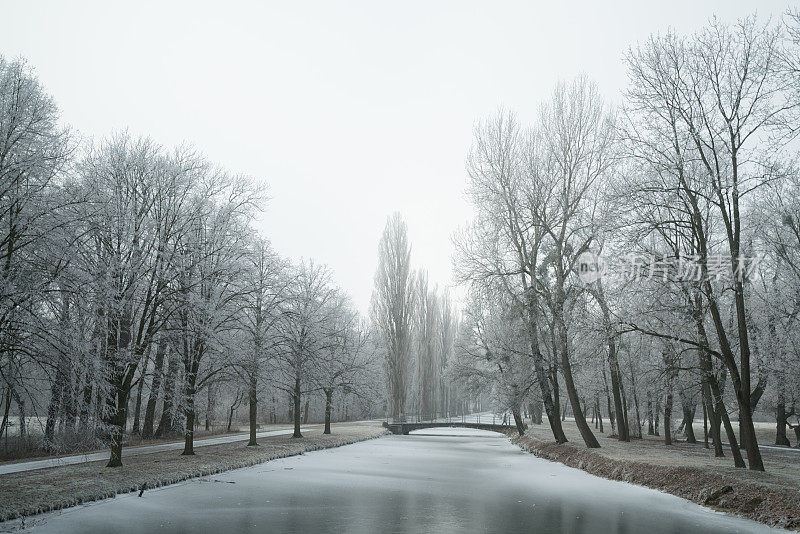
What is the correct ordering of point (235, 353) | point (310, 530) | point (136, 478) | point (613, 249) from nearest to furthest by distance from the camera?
point (310, 530) < point (136, 478) < point (613, 249) < point (235, 353)

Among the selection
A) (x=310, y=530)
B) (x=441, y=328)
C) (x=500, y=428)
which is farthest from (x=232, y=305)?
(x=441, y=328)

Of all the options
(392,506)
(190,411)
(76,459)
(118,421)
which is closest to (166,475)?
(118,421)

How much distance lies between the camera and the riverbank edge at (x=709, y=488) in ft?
32.6

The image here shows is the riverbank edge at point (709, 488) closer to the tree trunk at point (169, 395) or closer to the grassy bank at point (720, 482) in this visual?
the grassy bank at point (720, 482)

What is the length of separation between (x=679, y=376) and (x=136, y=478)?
18561 millimetres

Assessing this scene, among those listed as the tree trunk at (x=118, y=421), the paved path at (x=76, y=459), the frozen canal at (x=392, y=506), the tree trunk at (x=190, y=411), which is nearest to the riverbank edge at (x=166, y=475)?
the frozen canal at (x=392, y=506)

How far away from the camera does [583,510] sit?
1156 cm

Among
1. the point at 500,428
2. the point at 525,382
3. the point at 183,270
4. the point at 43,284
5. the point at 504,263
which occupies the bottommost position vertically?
the point at 500,428

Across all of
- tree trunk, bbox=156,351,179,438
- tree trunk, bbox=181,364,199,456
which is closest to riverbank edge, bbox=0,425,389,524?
tree trunk, bbox=181,364,199,456

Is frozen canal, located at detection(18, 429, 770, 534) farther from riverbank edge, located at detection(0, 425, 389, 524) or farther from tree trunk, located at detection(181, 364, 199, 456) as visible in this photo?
tree trunk, located at detection(181, 364, 199, 456)

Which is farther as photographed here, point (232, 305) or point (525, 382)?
point (525, 382)

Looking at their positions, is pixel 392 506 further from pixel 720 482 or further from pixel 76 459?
pixel 76 459

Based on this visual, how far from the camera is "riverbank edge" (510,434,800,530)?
995 cm

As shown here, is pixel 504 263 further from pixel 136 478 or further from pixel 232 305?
pixel 136 478
